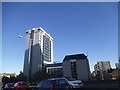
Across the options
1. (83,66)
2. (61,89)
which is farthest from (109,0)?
(83,66)

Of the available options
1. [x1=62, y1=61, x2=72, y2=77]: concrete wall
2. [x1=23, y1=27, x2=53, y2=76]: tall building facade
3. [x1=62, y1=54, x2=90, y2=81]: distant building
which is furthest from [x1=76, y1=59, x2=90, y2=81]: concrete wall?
[x1=23, y1=27, x2=53, y2=76]: tall building facade

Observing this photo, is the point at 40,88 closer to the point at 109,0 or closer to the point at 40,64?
the point at 109,0

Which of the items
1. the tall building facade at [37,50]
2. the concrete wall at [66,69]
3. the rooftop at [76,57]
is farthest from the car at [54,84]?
the tall building facade at [37,50]

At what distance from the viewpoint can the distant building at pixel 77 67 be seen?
6588 cm

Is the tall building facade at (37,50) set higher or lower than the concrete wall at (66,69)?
higher

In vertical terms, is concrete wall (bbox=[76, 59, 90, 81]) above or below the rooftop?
below

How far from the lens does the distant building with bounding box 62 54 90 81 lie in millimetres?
65875

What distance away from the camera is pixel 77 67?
68062 mm

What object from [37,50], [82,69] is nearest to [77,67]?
[82,69]

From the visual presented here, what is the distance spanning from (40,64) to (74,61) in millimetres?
24624

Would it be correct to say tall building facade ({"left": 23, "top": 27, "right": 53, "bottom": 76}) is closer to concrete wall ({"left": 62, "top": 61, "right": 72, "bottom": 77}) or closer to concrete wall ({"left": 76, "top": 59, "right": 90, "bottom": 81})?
concrete wall ({"left": 62, "top": 61, "right": 72, "bottom": 77})

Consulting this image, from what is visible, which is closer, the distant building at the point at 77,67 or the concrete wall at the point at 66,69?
the distant building at the point at 77,67

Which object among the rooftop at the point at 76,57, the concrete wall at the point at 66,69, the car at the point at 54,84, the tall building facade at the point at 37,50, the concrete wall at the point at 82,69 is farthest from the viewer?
the tall building facade at the point at 37,50

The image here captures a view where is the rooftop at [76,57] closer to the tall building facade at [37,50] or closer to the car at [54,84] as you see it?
the tall building facade at [37,50]
